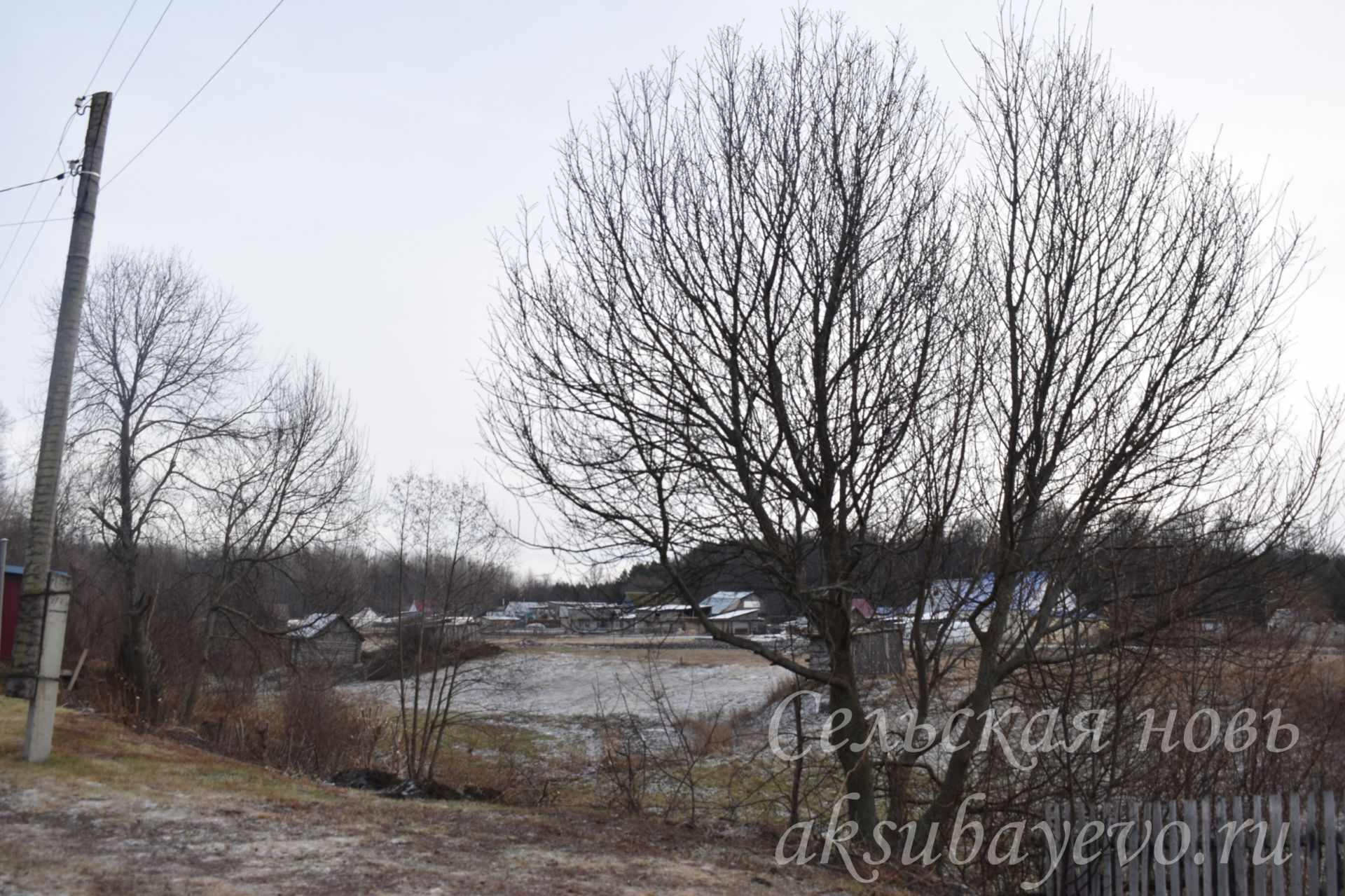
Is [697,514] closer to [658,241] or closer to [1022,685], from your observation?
[658,241]

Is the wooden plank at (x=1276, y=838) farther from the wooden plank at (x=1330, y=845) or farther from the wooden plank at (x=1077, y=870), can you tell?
Answer: the wooden plank at (x=1077, y=870)

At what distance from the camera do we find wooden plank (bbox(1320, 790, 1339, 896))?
6.30 m

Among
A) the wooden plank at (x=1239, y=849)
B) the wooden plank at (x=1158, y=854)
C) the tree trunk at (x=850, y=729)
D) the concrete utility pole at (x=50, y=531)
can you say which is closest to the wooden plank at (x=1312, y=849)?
the wooden plank at (x=1239, y=849)

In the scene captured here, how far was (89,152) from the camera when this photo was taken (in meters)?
10.7

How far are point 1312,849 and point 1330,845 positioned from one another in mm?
110

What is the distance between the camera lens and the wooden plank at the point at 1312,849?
6.38m

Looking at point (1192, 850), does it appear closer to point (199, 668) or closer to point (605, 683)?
point (199, 668)

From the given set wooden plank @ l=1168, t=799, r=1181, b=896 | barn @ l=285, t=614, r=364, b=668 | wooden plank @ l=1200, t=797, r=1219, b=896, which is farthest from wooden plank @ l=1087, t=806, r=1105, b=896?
barn @ l=285, t=614, r=364, b=668

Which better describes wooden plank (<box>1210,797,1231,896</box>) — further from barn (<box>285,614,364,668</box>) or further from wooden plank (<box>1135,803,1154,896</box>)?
barn (<box>285,614,364,668</box>)

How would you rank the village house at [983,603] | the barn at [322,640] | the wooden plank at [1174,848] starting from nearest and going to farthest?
the wooden plank at [1174,848]
the village house at [983,603]
the barn at [322,640]

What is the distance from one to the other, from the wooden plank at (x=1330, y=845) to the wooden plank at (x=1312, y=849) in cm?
5

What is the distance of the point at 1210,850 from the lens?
6914mm

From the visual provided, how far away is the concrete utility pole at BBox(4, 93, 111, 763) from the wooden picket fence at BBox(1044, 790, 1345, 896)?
9225mm

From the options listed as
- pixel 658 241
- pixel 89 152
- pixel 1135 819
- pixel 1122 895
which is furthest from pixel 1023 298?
pixel 89 152
